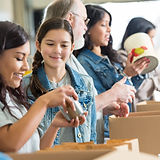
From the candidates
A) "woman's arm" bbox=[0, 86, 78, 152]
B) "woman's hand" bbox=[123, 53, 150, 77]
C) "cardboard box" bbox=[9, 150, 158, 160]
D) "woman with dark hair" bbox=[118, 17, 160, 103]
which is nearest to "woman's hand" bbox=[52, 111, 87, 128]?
"woman's arm" bbox=[0, 86, 78, 152]

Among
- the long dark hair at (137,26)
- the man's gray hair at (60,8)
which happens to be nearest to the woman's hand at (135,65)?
the man's gray hair at (60,8)

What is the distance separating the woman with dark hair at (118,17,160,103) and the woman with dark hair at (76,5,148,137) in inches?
40.3

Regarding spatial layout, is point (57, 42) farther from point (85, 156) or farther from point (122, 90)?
point (85, 156)

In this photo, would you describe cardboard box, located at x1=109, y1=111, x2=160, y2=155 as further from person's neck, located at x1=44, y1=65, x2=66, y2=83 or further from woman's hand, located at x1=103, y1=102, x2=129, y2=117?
person's neck, located at x1=44, y1=65, x2=66, y2=83

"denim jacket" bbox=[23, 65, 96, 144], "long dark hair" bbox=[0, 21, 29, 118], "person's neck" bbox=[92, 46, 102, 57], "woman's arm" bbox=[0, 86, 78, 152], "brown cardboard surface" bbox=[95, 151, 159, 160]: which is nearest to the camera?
"brown cardboard surface" bbox=[95, 151, 159, 160]

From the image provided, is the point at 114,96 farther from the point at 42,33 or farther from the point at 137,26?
the point at 137,26

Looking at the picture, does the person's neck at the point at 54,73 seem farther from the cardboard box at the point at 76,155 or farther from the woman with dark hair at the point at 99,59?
the cardboard box at the point at 76,155

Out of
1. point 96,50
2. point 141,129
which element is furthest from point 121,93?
point 96,50

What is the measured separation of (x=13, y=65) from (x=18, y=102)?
17cm

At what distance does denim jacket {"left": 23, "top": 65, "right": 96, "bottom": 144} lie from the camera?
1796 mm

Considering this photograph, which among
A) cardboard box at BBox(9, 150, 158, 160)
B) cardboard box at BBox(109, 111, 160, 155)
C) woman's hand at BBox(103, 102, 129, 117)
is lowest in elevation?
cardboard box at BBox(109, 111, 160, 155)

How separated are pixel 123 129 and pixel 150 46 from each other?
61 cm

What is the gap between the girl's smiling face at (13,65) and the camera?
1.36m

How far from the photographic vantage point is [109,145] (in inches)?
45.9
